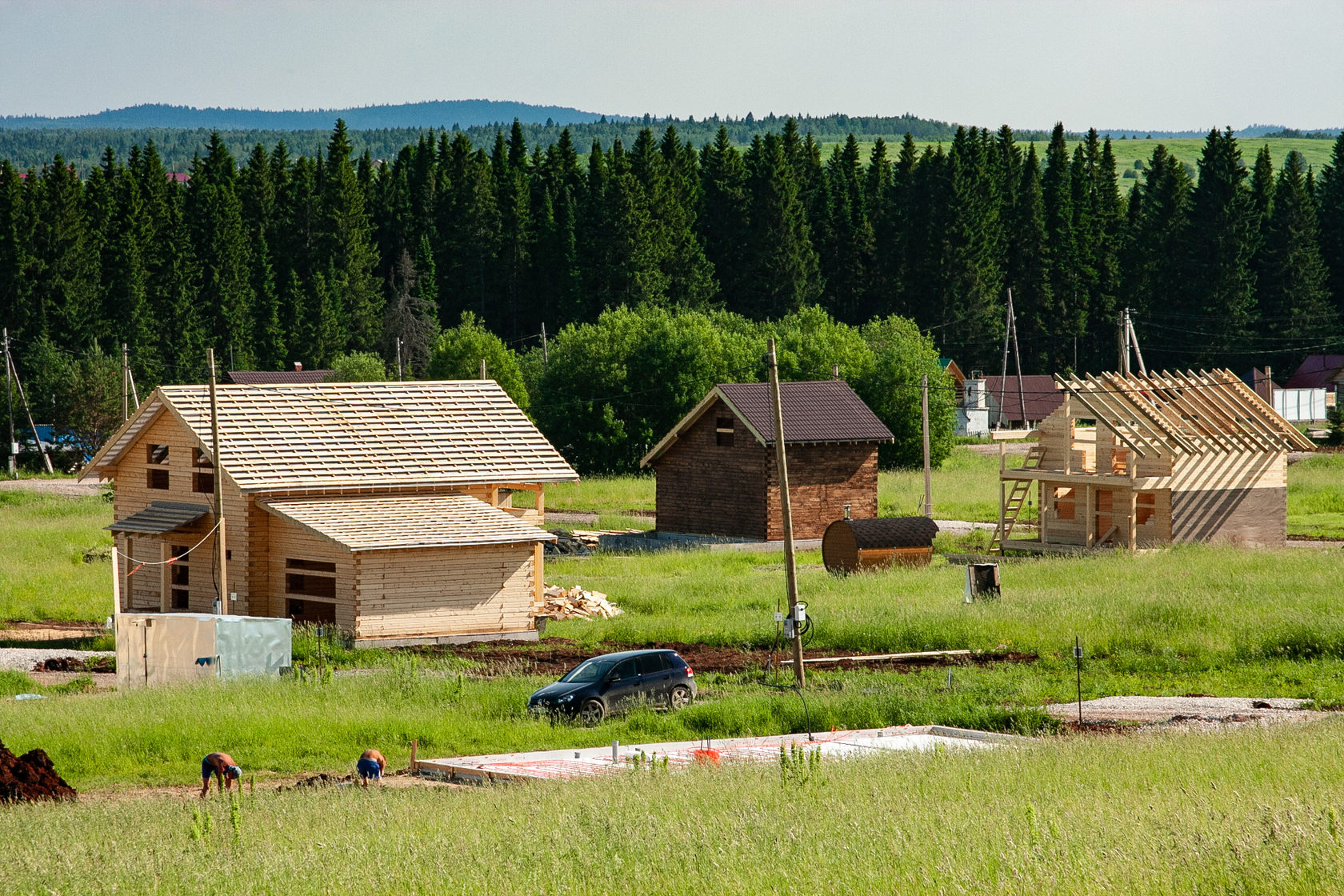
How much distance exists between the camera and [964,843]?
11.4 metres

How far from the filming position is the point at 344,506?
113 feet

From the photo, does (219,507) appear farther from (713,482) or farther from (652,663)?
(713,482)

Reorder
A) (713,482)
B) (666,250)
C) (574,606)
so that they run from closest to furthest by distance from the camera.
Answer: (574,606) → (713,482) → (666,250)

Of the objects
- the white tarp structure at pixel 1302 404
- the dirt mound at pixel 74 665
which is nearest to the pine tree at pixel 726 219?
the white tarp structure at pixel 1302 404

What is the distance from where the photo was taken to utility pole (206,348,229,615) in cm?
3269

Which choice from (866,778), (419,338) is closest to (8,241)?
(419,338)

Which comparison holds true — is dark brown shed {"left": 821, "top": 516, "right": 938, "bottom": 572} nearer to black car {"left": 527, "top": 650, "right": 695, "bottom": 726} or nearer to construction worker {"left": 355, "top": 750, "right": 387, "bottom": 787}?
black car {"left": 527, "top": 650, "right": 695, "bottom": 726}

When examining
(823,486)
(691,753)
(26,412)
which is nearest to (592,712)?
(691,753)

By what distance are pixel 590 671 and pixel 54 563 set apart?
83.0ft

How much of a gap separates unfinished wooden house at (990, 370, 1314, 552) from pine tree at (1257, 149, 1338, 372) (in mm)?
68981

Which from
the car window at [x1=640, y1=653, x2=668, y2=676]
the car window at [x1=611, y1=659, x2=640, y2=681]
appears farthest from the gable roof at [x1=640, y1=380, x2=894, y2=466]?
the car window at [x1=611, y1=659, x2=640, y2=681]

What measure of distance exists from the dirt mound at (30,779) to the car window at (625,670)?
8.40 meters

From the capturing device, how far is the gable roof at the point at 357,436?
35.0 meters

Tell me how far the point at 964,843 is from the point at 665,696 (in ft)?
42.9
